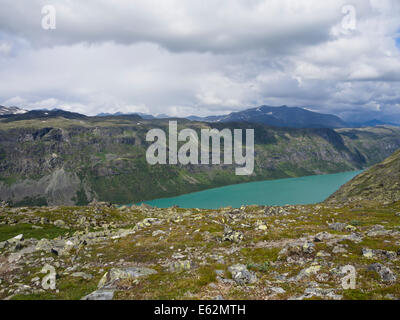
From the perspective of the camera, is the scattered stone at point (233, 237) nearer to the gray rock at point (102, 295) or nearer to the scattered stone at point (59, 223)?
the gray rock at point (102, 295)

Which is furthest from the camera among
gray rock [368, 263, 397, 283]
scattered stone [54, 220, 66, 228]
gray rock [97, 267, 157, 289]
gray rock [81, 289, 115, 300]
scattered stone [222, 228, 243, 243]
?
scattered stone [54, 220, 66, 228]

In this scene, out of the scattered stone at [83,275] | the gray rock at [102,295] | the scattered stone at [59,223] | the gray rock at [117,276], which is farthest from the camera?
the scattered stone at [59,223]

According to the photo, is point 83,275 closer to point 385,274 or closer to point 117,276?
point 117,276

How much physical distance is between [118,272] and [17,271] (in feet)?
49.1

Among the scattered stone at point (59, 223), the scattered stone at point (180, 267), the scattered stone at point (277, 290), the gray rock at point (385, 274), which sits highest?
the gray rock at point (385, 274)

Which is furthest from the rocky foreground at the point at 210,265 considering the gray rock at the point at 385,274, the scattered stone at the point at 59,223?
the scattered stone at the point at 59,223

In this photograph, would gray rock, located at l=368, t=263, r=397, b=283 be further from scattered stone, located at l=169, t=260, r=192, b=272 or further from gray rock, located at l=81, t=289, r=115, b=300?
gray rock, located at l=81, t=289, r=115, b=300

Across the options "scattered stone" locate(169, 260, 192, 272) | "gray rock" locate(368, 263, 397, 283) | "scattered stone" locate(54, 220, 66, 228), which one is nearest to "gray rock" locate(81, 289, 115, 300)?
"scattered stone" locate(169, 260, 192, 272)

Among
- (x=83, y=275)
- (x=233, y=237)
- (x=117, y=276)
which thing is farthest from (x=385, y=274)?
(x=83, y=275)

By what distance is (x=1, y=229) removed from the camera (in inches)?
2437

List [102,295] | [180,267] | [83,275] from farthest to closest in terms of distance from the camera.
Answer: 1. [83,275]
2. [180,267]
3. [102,295]

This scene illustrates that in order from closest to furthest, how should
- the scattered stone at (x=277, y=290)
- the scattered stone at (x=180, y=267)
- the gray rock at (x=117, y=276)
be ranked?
the scattered stone at (x=277, y=290)
the gray rock at (x=117, y=276)
the scattered stone at (x=180, y=267)
